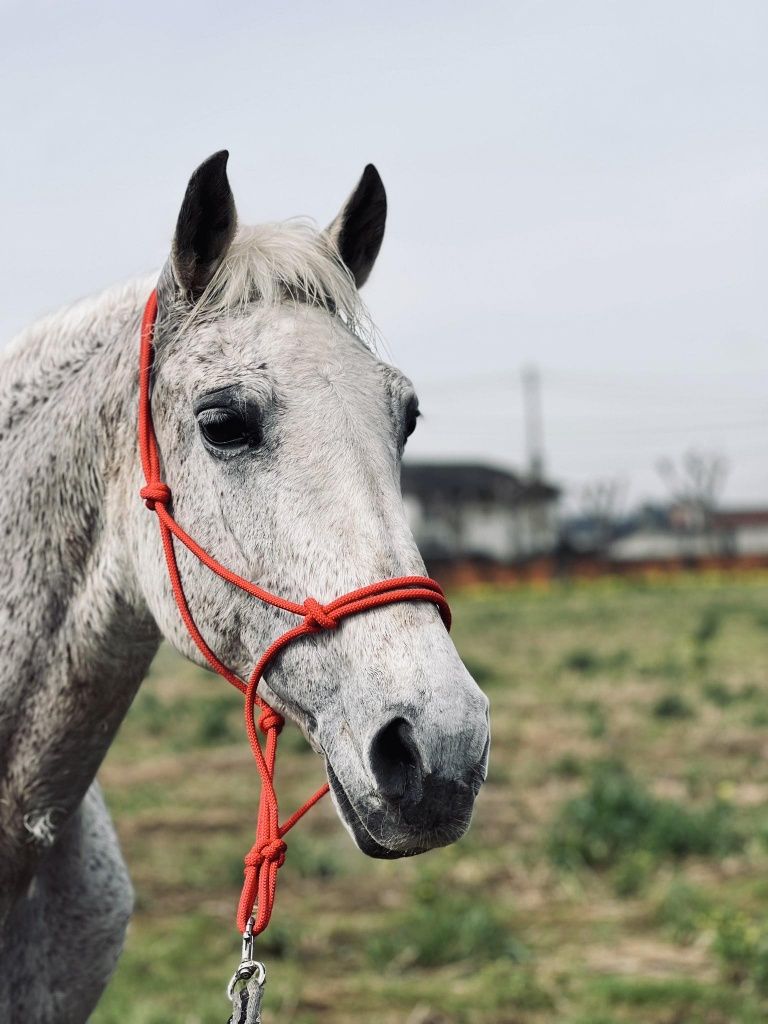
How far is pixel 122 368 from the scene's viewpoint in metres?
2.62

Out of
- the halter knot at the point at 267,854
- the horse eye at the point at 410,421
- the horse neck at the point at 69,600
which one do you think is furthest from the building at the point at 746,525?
the halter knot at the point at 267,854

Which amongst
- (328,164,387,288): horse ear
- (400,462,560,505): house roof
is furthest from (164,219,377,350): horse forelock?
(400,462,560,505): house roof

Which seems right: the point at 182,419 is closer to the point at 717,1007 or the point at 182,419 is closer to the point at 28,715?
the point at 28,715

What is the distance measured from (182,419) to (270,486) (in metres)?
0.32

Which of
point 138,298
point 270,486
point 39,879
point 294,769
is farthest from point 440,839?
point 294,769

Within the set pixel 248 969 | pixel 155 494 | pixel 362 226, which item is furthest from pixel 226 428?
pixel 248 969

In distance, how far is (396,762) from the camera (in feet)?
6.62

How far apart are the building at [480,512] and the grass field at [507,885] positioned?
45.0 m

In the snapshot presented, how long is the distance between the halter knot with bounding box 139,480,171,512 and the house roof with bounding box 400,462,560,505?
51784 mm

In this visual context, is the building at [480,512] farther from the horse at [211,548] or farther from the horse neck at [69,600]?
the horse neck at [69,600]

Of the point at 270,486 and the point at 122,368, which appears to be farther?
the point at 122,368

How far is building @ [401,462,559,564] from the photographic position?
57375 millimetres

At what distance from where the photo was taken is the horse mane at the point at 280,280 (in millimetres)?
2488

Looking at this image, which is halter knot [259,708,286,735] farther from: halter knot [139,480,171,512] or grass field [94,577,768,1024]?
grass field [94,577,768,1024]
